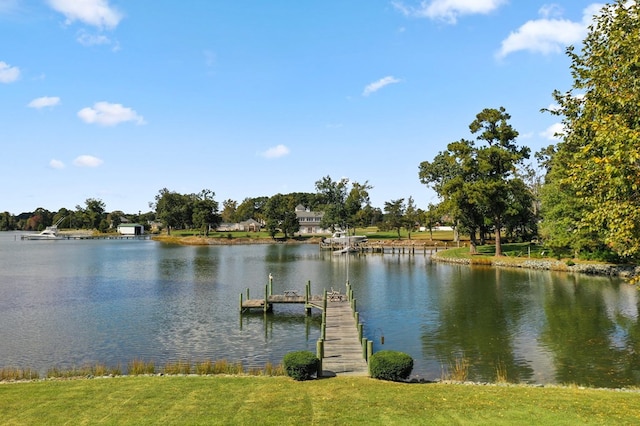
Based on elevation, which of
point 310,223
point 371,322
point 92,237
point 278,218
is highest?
point 278,218

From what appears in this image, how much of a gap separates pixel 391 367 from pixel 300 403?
4.29m

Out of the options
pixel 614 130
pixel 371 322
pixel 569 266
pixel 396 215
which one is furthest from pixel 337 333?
pixel 396 215

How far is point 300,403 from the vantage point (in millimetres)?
14695

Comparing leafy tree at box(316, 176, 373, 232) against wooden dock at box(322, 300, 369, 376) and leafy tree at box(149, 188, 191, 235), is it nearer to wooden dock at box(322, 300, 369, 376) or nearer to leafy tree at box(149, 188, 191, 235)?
leafy tree at box(149, 188, 191, 235)

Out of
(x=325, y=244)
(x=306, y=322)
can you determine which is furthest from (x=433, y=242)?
(x=306, y=322)

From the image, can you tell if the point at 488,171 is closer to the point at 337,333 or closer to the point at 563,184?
the point at 563,184

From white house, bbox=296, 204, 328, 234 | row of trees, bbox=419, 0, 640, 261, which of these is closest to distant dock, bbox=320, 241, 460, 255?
row of trees, bbox=419, 0, 640, 261

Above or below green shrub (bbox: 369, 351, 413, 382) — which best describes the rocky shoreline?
above

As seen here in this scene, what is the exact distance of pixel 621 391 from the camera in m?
16.9

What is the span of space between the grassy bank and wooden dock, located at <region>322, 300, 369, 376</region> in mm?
1879

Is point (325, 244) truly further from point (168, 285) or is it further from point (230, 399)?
point (230, 399)

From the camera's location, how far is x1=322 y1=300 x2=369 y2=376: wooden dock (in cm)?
1955

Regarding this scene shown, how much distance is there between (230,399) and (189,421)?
207cm

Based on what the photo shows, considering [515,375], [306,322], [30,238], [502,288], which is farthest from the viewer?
[30,238]
